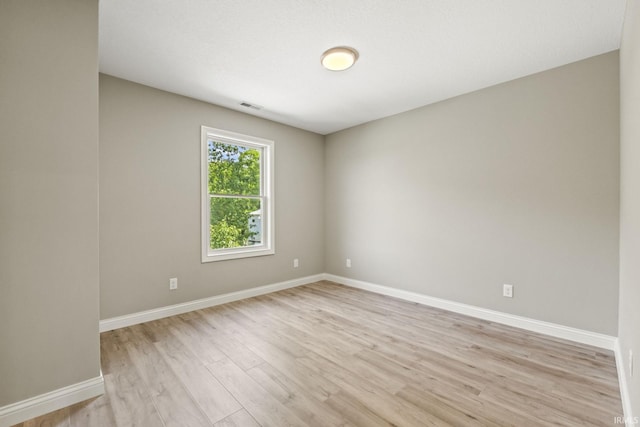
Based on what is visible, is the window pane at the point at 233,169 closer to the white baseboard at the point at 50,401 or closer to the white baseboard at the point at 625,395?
the white baseboard at the point at 50,401

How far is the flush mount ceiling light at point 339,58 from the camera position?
2.41 metres

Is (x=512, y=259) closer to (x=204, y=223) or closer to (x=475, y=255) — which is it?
(x=475, y=255)

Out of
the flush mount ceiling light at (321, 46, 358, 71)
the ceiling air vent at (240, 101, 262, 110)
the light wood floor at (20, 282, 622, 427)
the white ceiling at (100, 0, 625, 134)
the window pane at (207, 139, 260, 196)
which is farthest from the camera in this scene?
the window pane at (207, 139, 260, 196)

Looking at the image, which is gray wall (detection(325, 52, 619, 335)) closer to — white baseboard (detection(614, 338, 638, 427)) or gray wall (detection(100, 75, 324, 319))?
white baseboard (detection(614, 338, 638, 427))

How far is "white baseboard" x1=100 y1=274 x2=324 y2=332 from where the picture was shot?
2877mm

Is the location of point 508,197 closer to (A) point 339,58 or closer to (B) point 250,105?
(A) point 339,58

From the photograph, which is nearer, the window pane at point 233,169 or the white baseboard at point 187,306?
the white baseboard at point 187,306

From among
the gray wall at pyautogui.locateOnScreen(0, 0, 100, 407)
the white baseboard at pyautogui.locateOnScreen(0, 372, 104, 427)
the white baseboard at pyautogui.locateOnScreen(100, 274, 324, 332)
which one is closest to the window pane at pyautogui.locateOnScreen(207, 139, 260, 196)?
the white baseboard at pyautogui.locateOnScreen(100, 274, 324, 332)

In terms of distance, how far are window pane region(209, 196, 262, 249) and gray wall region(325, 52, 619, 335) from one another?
65.7 inches

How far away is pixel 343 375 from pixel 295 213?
9.51ft


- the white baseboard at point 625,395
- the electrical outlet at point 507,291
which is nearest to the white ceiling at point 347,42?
the electrical outlet at point 507,291

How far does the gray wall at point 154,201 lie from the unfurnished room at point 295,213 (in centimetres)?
2

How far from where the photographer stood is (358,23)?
6.89 ft

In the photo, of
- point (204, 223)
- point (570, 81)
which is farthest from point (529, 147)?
point (204, 223)
